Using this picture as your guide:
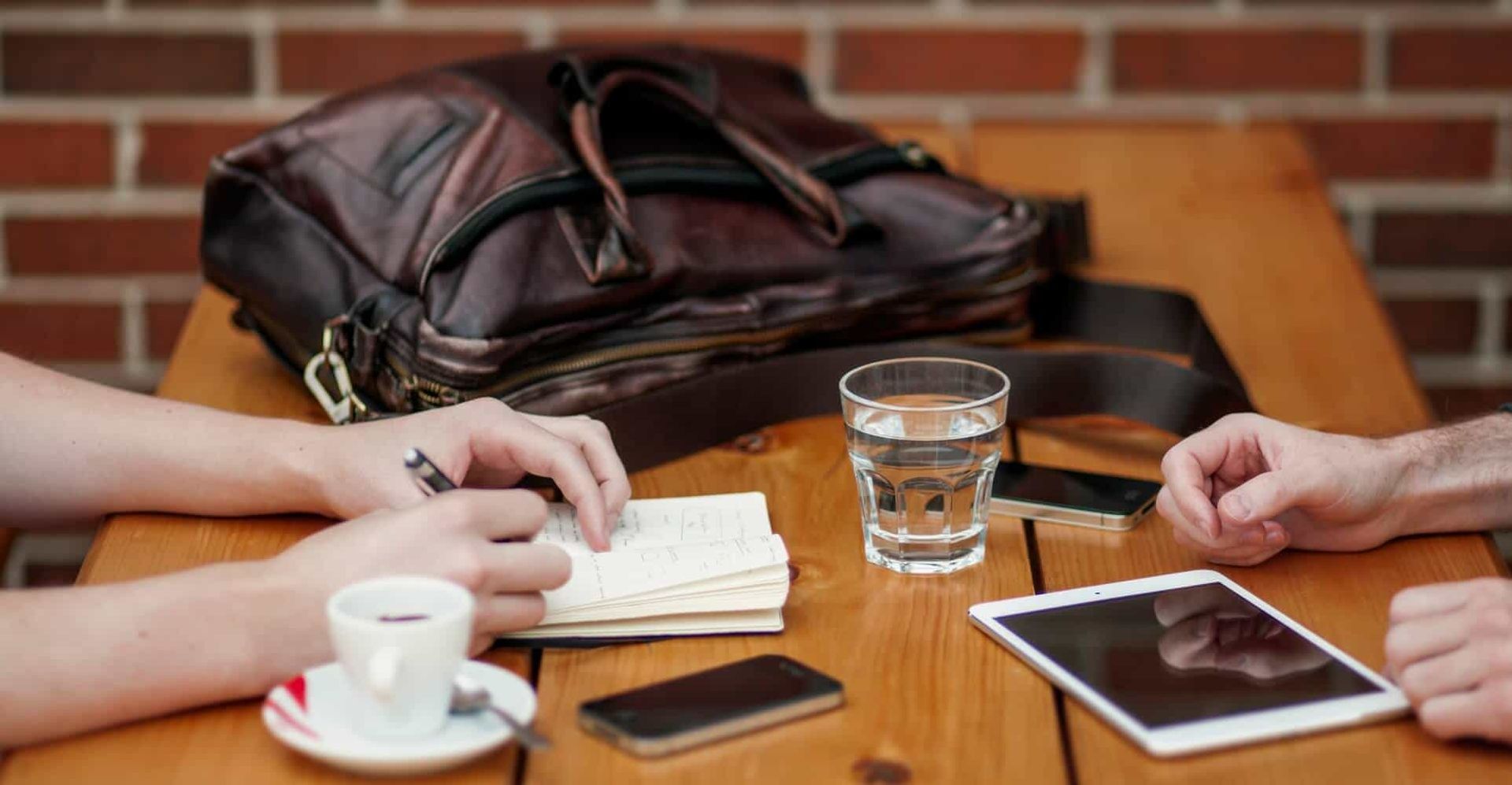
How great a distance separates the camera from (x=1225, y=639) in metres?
0.90

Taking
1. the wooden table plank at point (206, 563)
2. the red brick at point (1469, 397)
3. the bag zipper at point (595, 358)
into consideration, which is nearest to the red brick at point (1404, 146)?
the red brick at point (1469, 397)

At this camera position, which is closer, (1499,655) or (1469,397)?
(1499,655)

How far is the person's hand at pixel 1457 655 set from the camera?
785 mm

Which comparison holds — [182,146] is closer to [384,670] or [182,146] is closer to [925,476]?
[925,476]

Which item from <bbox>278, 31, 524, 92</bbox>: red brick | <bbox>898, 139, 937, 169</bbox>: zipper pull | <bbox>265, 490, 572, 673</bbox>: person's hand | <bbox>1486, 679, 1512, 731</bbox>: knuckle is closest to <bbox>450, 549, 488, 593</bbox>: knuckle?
<bbox>265, 490, 572, 673</bbox>: person's hand

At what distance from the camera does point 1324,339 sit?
4.78ft

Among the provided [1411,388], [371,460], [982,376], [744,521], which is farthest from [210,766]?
[1411,388]

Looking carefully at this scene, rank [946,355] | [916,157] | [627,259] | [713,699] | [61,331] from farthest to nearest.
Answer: [61,331] < [916,157] < [946,355] < [627,259] < [713,699]

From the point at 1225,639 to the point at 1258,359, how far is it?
565mm

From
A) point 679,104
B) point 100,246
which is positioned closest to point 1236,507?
point 679,104

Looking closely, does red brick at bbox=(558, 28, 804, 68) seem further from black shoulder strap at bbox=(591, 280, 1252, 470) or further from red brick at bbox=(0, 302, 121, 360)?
black shoulder strap at bbox=(591, 280, 1252, 470)

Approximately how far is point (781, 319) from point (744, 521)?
261mm

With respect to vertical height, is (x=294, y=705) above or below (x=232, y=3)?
below

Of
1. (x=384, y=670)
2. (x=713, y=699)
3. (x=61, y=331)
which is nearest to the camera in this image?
(x=384, y=670)
